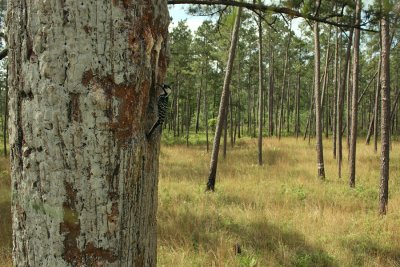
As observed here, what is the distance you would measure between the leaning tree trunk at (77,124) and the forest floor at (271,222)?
375 cm

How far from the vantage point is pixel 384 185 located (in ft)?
25.0

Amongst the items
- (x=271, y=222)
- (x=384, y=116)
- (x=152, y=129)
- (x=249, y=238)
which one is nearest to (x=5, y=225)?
(x=249, y=238)

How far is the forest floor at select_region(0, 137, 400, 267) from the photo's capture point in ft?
16.2

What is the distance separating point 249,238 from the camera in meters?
5.63

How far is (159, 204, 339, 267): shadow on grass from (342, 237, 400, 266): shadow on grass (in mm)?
414

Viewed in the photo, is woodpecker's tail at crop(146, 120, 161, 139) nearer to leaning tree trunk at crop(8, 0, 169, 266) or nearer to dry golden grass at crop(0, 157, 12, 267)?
leaning tree trunk at crop(8, 0, 169, 266)

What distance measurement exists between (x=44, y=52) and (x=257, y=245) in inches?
195

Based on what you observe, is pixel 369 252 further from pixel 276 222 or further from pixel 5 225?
pixel 5 225

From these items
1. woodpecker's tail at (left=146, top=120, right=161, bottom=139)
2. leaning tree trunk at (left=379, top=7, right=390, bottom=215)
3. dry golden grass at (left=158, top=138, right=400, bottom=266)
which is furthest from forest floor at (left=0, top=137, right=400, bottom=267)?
woodpecker's tail at (left=146, top=120, right=161, bottom=139)

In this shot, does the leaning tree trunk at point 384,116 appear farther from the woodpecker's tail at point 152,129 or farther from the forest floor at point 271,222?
the woodpecker's tail at point 152,129

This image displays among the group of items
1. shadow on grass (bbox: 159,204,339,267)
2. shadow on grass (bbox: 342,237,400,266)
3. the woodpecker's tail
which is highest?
the woodpecker's tail

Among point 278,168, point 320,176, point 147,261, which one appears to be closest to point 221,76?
point 278,168

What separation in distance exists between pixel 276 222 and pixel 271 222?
9 cm

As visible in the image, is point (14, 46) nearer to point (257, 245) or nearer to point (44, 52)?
point (44, 52)
